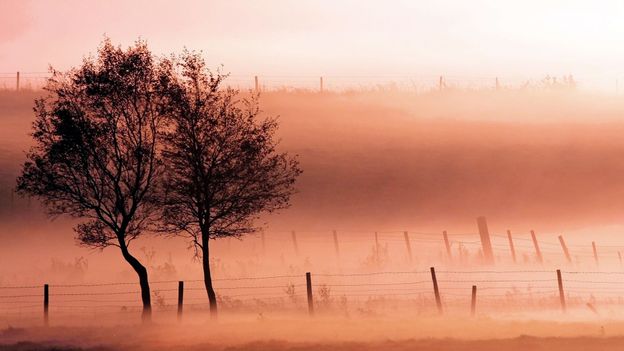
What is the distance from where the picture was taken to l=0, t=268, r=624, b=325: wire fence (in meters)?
43.5

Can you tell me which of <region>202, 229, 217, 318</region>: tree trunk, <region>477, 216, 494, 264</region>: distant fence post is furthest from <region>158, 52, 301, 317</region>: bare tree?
<region>477, 216, 494, 264</region>: distant fence post

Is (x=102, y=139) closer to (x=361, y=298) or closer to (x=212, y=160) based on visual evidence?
(x=212, y=160)

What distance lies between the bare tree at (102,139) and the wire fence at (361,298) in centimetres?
445

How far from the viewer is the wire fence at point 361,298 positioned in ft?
143

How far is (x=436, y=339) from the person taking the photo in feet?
109

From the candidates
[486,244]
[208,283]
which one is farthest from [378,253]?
[208,283]

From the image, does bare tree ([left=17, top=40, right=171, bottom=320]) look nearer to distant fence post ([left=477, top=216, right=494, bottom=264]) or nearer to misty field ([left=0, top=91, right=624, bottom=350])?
misty field ([left=0, top=91, right=624, bottom=350])

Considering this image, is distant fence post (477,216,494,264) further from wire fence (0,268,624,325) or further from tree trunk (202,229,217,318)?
tree trunk (202,229,217,318)

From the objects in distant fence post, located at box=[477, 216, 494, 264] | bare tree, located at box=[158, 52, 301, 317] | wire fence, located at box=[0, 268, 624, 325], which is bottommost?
wire fence, located at box=[0, 268, 624, 325]

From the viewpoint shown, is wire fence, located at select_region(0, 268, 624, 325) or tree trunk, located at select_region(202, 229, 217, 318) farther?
wire fence, located at select_region(0, 268, 624, 325)

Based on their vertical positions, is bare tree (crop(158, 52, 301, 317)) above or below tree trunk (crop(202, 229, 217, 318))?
above

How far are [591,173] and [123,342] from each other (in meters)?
72.7

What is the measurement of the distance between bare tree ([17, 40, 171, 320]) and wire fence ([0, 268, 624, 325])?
4451mm

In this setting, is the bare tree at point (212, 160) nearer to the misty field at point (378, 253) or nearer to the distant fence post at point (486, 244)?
the misty field at point (378, 253)
